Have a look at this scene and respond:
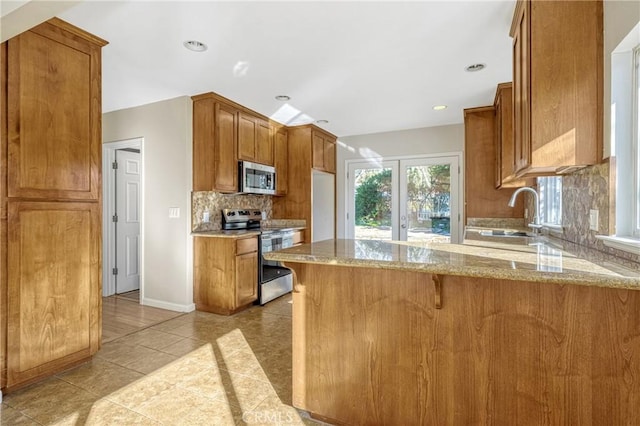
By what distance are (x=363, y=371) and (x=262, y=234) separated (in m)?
2.51

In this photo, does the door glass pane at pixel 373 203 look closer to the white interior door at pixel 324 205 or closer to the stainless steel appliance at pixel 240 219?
the white interior door at pixel 324 205

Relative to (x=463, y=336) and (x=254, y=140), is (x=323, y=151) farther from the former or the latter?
(x=463, y=336)

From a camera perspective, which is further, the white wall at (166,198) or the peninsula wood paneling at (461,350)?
the white wall at (166,198)

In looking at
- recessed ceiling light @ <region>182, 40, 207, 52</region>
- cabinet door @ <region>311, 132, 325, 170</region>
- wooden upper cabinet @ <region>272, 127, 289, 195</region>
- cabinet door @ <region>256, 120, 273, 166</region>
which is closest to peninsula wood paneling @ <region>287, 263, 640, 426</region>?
recessed ceiling light @ <region>182, 40, 207, 52</region>

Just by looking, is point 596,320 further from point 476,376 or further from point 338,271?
point 338,271

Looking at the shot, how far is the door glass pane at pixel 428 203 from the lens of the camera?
5000mm

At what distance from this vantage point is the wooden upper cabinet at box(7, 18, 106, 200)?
6.54 ft

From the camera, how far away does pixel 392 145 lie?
5309 millimetres

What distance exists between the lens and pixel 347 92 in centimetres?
356

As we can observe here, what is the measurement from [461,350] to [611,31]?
1.69m

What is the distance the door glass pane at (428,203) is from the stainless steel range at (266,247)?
6.43ft

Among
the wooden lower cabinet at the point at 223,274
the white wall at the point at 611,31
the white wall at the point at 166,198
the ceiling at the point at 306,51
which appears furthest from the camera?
the white wall at the point at 166,198

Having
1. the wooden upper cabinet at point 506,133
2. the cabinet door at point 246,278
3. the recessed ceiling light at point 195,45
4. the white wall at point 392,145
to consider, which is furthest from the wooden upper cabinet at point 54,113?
the white wall at point 392,145

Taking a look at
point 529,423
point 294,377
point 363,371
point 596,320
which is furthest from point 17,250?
point 596,320
